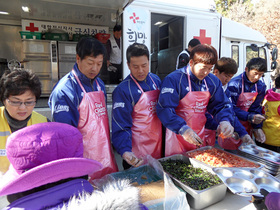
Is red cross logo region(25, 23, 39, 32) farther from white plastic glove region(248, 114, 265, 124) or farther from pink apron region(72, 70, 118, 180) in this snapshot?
white plastic glove region(248, 114, 265, 124)

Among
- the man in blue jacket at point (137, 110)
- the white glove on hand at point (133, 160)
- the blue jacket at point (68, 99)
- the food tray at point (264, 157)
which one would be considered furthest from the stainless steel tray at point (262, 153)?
the blue jacket at point (68, 99)

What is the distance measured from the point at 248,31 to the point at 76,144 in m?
5.40

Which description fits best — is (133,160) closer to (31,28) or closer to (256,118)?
(256,118)

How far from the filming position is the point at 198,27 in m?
4.07

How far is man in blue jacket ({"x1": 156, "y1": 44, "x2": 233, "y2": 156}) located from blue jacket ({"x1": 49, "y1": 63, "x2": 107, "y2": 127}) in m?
0.71

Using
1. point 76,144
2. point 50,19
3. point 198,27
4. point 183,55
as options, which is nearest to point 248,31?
point 198,27

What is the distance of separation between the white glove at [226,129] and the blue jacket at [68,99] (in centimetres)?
123

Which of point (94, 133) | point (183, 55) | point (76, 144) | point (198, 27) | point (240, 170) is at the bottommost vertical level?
point (240, 170)

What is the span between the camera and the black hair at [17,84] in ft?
3.98

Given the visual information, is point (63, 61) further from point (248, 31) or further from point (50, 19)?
point (248, 31)

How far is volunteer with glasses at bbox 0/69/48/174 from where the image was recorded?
1.22 meters

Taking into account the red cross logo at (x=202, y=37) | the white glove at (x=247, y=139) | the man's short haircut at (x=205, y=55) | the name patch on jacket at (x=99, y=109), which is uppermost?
the red cross logo at (x=202, y=37)

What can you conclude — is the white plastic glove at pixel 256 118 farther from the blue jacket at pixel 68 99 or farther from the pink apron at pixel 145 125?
the blue jacket at pixel 68 99

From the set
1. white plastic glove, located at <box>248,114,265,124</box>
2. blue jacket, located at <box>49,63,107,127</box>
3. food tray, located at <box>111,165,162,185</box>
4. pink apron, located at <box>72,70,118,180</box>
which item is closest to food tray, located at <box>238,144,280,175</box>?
white plastic glove, located at <box>248,114,265,124</box>
